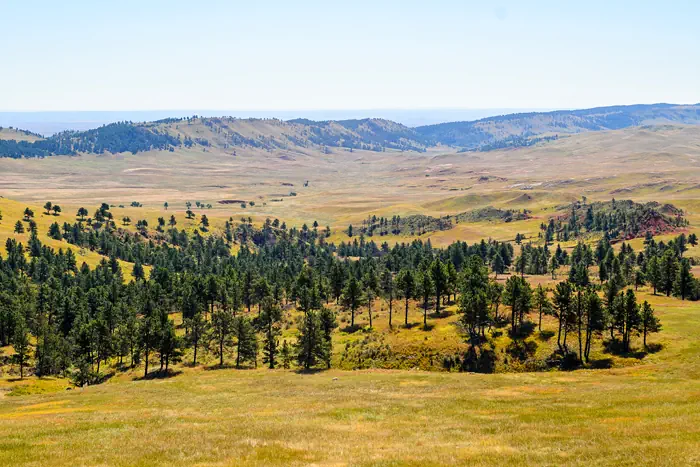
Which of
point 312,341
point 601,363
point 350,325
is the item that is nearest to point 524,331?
point 601,363

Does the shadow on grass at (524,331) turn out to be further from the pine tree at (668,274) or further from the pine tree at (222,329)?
the pine tree at (668,274)

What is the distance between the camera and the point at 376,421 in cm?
4862

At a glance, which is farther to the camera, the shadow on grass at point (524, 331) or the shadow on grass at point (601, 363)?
the shadow on grass at point (524, 331)

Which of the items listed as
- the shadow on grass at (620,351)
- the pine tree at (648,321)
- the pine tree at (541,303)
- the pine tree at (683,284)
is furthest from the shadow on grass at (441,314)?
the pine tree at (683,284)

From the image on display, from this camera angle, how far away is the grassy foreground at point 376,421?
112 feet

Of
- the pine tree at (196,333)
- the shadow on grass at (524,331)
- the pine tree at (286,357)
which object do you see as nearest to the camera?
the pine tree at (286,357)

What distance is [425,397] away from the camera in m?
63.4

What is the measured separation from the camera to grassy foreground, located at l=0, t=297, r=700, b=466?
34.0 m

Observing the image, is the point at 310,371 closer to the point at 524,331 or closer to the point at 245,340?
the point at 245,340

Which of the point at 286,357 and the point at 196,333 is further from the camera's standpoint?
the point at 196,333

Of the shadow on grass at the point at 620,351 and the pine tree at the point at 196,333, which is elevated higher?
the shadow on grass at the point at 620,351

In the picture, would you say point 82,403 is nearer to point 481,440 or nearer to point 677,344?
point 481,440

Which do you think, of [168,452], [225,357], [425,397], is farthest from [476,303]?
[168,452]

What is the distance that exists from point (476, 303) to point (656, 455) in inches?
2763
